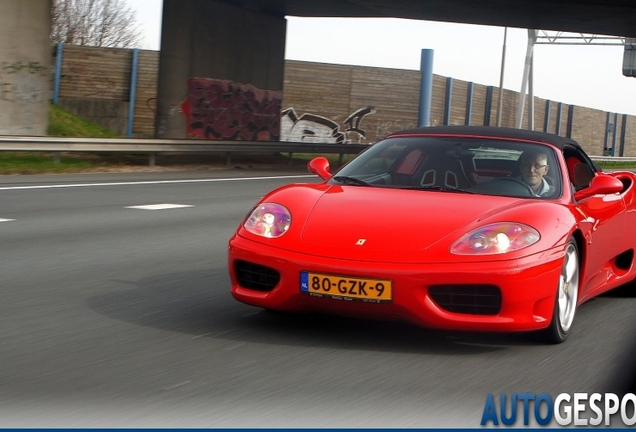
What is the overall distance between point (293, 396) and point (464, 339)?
158 centimetres

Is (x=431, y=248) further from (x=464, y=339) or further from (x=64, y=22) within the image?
(x=64, y=22)

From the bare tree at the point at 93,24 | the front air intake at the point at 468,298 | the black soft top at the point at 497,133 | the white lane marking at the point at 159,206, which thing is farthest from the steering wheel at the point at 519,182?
the bare tree at the point at 93,24

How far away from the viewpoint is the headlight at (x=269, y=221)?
577 centimetres

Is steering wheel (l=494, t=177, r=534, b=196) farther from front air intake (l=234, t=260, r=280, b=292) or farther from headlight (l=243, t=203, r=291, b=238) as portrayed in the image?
front air intake (l=234, t=260, r=280, b=292)

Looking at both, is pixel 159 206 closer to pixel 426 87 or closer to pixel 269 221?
pixel 269 221

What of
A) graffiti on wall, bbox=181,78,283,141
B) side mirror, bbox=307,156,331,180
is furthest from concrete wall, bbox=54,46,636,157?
side mirror, bbox=307,156,331,180

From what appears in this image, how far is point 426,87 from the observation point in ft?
132

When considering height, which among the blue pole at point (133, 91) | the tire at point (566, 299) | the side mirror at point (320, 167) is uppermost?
the blue pole at point (133, 91)

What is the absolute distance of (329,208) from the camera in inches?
232

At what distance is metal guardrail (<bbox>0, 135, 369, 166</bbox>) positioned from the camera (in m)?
19.5

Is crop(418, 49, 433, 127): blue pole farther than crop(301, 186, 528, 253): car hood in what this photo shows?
Yes

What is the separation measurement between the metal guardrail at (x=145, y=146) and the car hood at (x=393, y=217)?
1436cm

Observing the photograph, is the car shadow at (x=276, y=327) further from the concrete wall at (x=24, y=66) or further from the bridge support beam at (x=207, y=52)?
the bridge support beam at (x=207, y=52)

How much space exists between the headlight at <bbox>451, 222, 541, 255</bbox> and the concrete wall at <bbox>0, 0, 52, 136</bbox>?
56.1 feet
